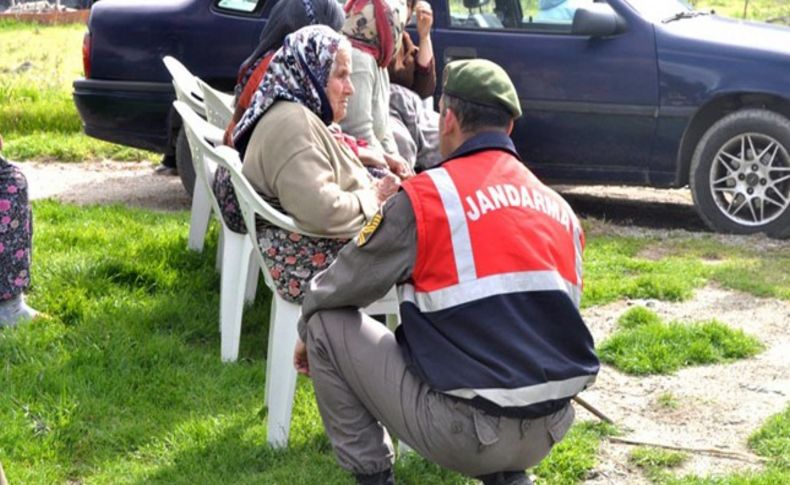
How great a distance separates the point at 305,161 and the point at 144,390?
1328 millimetres

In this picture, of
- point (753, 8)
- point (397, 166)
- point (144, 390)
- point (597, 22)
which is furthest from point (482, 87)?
point (753, 8)

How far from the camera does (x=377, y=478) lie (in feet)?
14.2

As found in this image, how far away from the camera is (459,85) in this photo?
3990 millimetres

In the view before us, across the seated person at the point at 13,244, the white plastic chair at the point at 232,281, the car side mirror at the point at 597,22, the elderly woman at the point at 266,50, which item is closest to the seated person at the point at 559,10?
the car side mirror at the point at 597,22

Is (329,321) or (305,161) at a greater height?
(305,161)

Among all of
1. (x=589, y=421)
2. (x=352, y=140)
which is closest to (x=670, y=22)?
(x=352, y=140)

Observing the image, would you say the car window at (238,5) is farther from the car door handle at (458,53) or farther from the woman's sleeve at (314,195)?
the woman's sleeve at (314,195)

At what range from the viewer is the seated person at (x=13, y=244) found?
6203 mm

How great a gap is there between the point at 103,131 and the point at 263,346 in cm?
366

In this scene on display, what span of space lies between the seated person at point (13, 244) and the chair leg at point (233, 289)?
1.00 metres

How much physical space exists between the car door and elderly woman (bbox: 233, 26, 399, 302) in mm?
3754

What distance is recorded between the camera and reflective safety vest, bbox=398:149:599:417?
3820 mm

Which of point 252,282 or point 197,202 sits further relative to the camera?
point 197,202

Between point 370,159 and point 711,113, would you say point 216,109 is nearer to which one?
point 370,159
